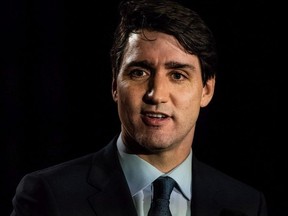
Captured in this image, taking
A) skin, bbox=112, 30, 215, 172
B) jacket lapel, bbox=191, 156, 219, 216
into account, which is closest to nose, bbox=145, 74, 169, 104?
skin, bbox=112, 30, 215, 172

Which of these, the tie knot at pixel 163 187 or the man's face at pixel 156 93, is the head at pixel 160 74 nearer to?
the man's face at pixel 156 93

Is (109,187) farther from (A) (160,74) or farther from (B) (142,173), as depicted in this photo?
(A) (160,74)

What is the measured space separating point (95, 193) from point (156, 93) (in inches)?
15.8

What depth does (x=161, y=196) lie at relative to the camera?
6.66 feet

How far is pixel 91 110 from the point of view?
288cm

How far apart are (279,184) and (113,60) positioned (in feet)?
3.86

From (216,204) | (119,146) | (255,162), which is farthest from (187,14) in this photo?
(255,162)

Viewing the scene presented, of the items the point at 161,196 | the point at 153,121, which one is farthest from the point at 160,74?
the point at 161,196

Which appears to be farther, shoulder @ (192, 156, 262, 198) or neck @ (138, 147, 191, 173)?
shoulder @ (192, 156, 262, 198)

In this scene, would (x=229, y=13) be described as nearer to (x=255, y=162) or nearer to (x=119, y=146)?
(x=255, y=162)

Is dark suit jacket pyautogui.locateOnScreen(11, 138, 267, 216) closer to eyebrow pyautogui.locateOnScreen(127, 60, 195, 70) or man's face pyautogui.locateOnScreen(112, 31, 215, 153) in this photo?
man's face pyautogui.locateOnScreen(112, 31, 215, 153)

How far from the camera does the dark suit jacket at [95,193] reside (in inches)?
78.0

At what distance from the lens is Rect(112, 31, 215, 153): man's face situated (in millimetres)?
2023

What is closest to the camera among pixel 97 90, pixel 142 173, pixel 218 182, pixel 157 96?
pixel 157 96
